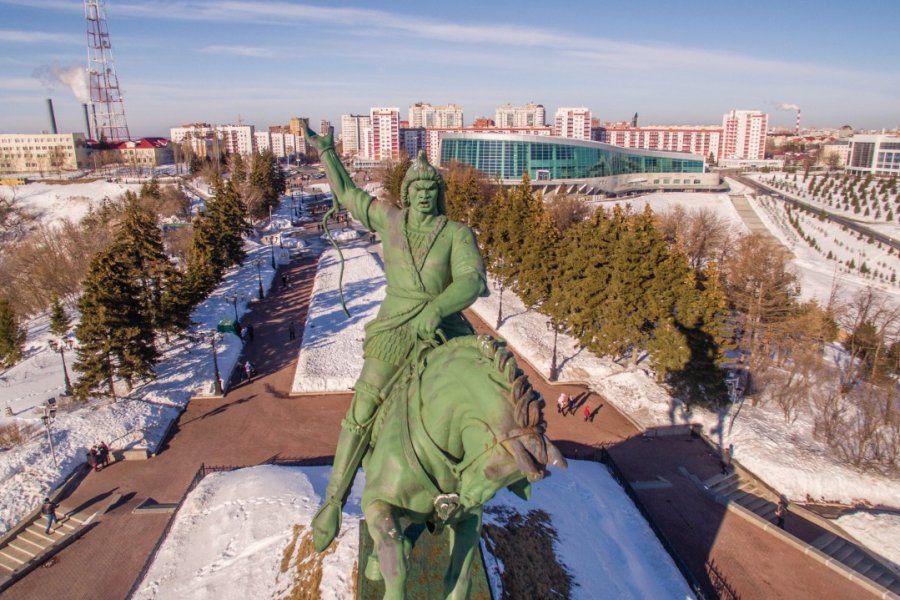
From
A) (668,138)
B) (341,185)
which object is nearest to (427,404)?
(341,185)

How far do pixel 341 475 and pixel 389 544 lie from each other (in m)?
1.91

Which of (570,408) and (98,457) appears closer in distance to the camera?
(98,457)

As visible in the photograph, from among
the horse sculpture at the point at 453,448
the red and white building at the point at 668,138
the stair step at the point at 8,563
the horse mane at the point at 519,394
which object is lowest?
the stair step at the point at 8,563

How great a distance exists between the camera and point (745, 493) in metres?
18.6

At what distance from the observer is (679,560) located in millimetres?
14273

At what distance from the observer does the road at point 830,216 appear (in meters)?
64.3

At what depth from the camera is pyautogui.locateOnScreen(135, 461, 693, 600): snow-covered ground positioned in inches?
468

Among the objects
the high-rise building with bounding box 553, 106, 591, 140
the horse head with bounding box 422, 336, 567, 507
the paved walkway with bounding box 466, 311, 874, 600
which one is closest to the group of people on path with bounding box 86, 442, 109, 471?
the paved walkway with bounding box 466, 311, 874, 600

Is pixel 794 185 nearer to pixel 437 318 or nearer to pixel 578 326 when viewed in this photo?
pixel 578 326

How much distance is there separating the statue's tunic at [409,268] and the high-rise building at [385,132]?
5984 inches

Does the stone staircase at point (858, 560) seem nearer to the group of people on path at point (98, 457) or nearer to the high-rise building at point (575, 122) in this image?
the group of people on path at point (98, 457)

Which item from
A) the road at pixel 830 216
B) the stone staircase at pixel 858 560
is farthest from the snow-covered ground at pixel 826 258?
the stone staircase at pixel 858 560

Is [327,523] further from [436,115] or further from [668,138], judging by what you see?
[436,115]

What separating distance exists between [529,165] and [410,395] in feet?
264
